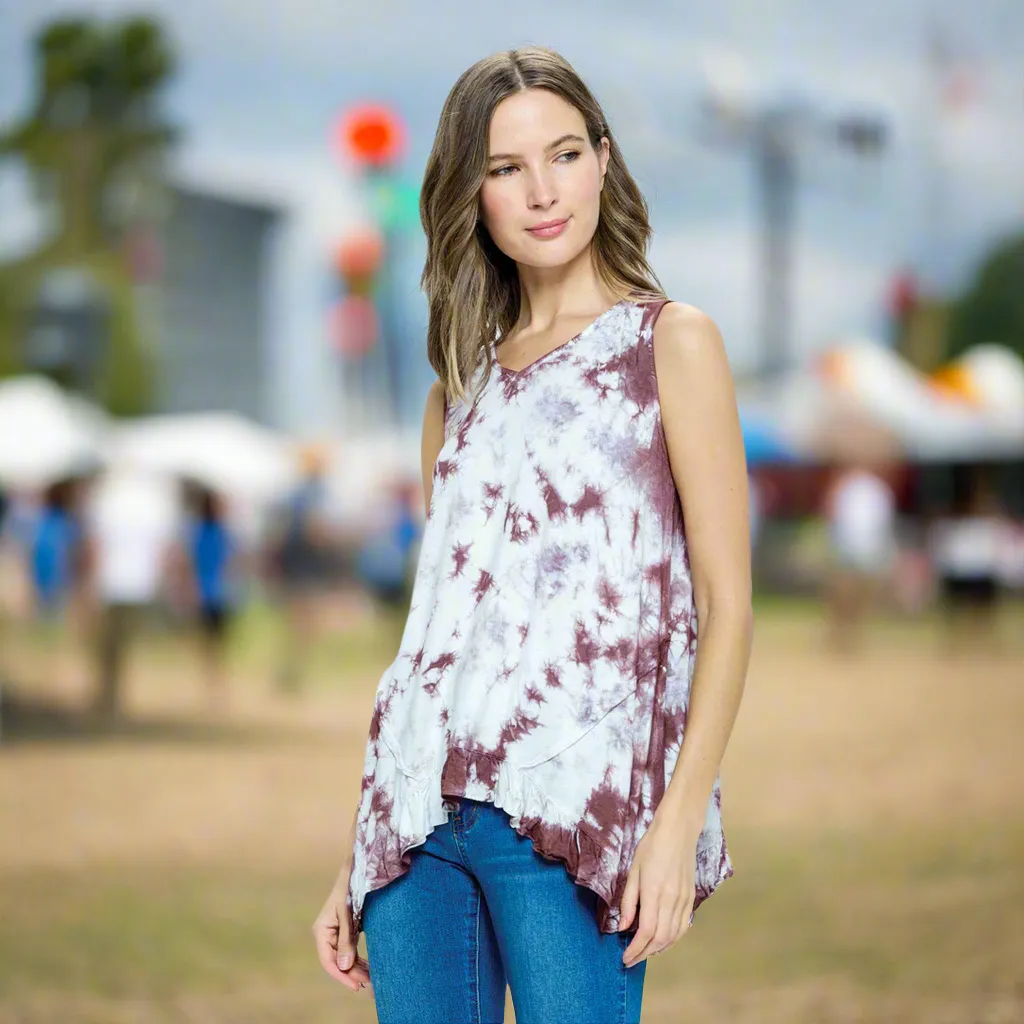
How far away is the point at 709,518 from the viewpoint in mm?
1642

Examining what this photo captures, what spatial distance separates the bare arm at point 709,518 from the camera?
1612mm

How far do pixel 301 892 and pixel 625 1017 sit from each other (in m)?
4.48

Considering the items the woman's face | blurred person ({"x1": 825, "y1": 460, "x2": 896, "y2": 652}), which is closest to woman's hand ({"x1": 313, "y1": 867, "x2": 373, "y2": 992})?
the woman's face

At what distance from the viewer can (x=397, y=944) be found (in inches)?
65.9

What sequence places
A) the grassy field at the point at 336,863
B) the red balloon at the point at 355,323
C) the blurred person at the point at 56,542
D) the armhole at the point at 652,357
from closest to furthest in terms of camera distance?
the armhole at the point at 652,357 < the grassy field at the point at 336,863 < the blurred person at the point at 56,542 < the red balloon at the point at 355,323

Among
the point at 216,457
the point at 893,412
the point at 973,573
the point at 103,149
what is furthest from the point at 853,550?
the point at 103,149

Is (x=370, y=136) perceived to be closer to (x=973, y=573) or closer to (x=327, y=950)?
(x=973, y=573)

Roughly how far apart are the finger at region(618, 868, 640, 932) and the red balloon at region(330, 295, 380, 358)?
2949 cm

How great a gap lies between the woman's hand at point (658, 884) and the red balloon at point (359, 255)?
29026 mm

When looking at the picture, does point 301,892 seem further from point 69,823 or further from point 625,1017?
point 625,1017

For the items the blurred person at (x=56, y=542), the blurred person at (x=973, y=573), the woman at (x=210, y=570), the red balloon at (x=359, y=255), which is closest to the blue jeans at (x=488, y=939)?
the woman at (x=210, y=570)

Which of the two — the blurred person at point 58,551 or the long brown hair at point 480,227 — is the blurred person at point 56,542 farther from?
the long brown hair at point 480,227

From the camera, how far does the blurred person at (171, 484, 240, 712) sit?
10961 mm

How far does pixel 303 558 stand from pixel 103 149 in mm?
22535
